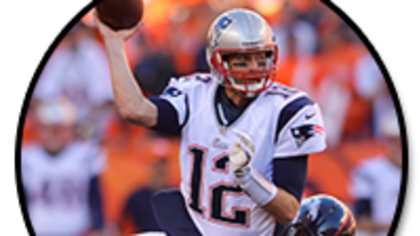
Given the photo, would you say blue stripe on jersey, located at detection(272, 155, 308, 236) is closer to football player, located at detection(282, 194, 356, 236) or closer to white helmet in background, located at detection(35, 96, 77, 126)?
football player, located at detection(282, 194, 356, 236)

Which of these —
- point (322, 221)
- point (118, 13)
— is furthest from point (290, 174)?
point (118, 13)

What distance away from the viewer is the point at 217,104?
3.04 m

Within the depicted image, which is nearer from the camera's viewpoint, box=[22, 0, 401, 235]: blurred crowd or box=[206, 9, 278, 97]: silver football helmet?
box=[206, 9, 278, 97]: silver football helmet

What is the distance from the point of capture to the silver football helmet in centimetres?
289

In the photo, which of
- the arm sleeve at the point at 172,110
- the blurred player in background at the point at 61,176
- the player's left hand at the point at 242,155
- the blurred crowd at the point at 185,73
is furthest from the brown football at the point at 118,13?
the blurred player in background at the point at 61,176

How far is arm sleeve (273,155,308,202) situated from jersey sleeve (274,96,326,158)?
38 mm

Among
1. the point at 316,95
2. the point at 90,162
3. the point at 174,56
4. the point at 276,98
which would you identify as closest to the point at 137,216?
the point at 90,162

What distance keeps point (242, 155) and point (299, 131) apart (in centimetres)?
43

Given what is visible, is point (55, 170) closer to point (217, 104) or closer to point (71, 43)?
point (71, 43)

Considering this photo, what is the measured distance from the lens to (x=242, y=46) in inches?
114

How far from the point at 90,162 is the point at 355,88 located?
3.10 meters

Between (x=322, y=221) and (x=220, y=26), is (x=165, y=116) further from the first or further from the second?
(x=322, y=221)

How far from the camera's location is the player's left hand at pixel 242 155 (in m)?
2.55

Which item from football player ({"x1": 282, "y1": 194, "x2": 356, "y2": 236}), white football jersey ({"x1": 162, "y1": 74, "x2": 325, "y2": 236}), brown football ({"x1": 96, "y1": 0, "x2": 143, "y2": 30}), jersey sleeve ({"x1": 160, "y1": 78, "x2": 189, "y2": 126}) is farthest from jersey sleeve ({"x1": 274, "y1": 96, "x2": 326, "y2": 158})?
brown football ({"x1": 96, "y1": 0, "x2": 143, "y2": 30})
